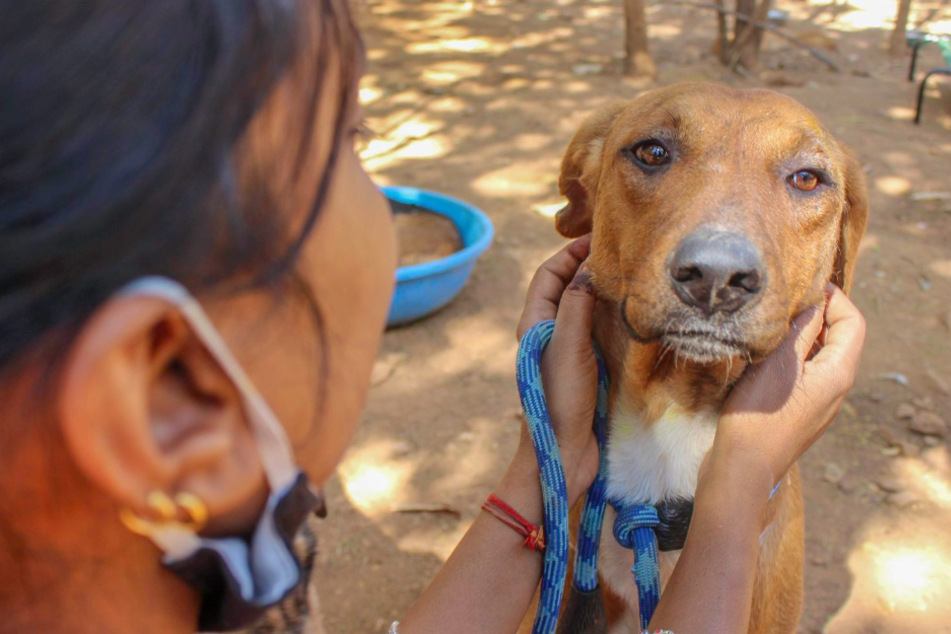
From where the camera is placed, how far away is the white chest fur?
6.78 feet

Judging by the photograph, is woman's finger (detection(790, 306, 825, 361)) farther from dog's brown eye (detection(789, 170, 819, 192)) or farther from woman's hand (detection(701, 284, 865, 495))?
dog's brown eye (detection(789, 170, 819, 192))

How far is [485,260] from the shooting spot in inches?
201

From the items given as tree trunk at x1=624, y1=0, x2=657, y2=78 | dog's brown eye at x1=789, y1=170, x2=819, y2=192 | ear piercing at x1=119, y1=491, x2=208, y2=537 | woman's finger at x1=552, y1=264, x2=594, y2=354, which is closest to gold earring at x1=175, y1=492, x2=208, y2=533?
ear piercing at x1=119, y1=491, x2=208, y2=537

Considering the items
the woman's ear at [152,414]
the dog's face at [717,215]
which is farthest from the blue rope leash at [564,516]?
the woman's ear at [152,414]

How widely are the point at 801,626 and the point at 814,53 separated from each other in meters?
7.85

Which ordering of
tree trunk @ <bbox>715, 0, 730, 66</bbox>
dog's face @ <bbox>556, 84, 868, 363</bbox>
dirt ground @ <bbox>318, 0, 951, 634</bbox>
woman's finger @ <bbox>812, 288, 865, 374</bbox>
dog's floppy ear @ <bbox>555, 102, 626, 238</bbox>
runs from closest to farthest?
dog's face @ <bbox>556, 84, 868, 363</bbox> < woman's finger @ <bbox>812, 288, 865, 374</bbox> < dog's floppy ear @ <bbox>555, 102, 626, 238</bbox> < dirt ground @ <bbox>318, 0, 951, 634</bbox> < tree trunk @ <bbox>715, 0, 730, 66</bbox>

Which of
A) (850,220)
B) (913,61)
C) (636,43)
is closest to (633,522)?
(850,220)

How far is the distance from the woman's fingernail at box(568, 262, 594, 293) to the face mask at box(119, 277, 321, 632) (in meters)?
1.30

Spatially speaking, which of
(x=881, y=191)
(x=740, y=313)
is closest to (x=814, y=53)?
(x=881, y=191)

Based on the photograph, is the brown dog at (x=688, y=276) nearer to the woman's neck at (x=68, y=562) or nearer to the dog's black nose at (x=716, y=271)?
the dog's black nose at (x=716, y=271)

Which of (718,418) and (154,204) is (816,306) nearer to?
(718,418)

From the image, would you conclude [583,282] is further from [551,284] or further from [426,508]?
[426,508]

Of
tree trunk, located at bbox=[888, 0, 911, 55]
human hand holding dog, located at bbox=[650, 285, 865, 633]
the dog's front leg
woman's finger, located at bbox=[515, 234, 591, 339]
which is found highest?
woman's finger, located at bbox=[515, 234, 591, 339]

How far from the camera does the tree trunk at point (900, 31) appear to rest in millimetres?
9422
